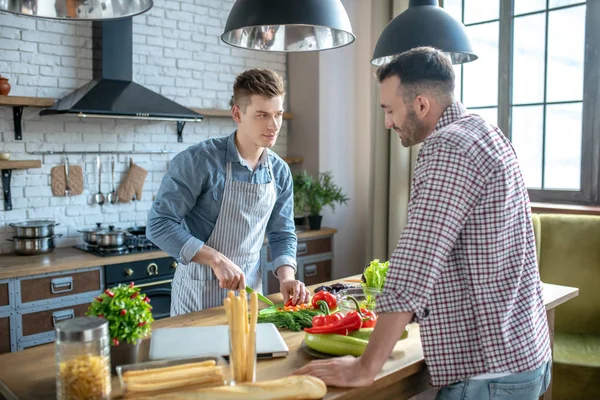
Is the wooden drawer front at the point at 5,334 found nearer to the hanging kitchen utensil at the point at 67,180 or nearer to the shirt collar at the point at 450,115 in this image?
the hanging kitchen utensil at the point at 67,180

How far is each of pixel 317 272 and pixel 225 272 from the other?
2.77 meters

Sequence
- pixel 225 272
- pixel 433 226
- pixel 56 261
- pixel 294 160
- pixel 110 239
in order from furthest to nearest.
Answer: pixel 294 160 → pixel 110 239 → pixel 56 261 → pixel 225 272 → pixel 433 226

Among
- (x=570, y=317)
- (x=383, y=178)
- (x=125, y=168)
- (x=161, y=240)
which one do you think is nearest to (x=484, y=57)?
(x=383, y=178)

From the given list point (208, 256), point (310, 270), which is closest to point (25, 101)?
point (208, 256)

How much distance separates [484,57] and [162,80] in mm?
2629

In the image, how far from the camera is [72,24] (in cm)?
420

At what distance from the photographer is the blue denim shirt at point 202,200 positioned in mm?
2342

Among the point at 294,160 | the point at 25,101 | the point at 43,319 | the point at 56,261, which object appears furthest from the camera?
the point at 294,160

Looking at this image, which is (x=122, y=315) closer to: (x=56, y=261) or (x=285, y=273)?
(x=285, y=273)

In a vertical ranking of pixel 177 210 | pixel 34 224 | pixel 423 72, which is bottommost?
pixel 34 224

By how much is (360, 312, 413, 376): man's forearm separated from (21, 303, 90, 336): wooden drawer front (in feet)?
8.44

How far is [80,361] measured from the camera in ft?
4.35

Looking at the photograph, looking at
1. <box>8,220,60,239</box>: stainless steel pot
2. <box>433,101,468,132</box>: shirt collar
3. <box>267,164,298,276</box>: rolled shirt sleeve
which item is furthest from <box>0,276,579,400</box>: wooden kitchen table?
<box>8,220,60,239</box>: stainless steel pot

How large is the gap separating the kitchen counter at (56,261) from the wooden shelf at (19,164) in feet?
1.94
